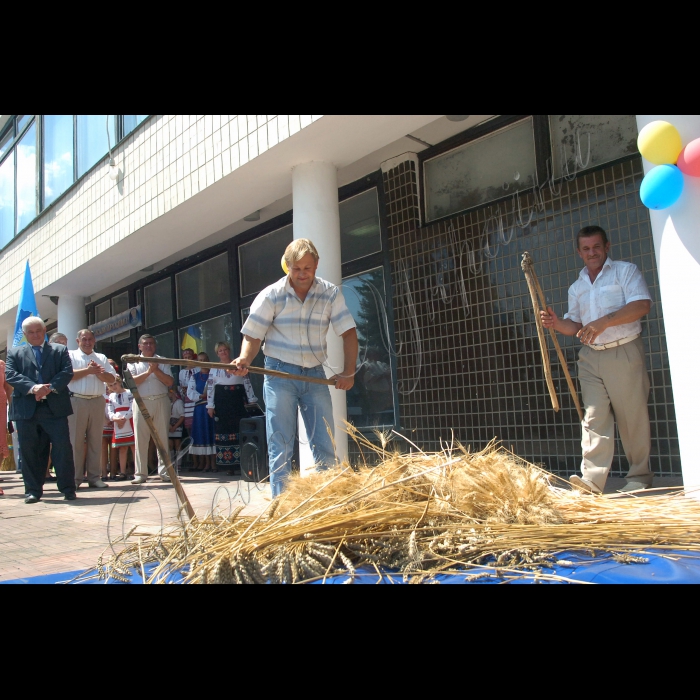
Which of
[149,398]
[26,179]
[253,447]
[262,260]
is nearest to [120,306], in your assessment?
[26,179]

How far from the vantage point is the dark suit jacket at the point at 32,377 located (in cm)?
601

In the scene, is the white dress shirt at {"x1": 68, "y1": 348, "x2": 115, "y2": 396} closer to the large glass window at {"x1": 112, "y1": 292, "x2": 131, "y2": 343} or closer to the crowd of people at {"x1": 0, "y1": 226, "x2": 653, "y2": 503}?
the crowd of people at {"x1": 0, "y1": 226, "x2": 653, "y2": 503}

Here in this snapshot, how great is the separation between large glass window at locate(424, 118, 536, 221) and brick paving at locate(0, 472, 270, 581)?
365 centimetres

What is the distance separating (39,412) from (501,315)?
437cm

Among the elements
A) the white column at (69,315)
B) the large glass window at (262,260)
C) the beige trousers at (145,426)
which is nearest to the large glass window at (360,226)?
the large glass window at (262,260)

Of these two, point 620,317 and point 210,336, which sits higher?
point 210,336

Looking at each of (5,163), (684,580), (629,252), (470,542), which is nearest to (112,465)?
(629,252)

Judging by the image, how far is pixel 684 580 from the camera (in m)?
1.88

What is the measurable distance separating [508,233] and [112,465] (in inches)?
240

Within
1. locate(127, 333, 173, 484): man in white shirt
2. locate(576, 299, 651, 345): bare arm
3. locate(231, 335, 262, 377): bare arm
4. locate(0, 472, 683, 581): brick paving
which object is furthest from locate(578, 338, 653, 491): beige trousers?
locate(127, 333, 173, 484): man in white shirt

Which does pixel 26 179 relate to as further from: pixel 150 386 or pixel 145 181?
pixel 150 386

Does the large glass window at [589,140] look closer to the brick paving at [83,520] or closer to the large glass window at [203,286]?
the brick paving at [83,520]

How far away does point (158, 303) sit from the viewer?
11602 millimetres

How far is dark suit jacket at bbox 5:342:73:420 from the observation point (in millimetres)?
6008
